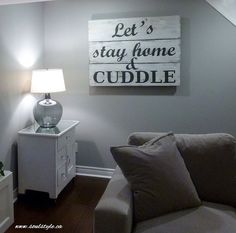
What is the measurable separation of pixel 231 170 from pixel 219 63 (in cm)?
139

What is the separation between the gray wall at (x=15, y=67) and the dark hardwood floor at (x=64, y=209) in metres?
0.37

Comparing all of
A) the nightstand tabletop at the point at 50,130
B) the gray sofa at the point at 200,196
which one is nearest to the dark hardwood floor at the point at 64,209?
the nightstand tabletop at the point at 50,130

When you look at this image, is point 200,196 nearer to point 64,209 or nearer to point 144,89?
point 64,209

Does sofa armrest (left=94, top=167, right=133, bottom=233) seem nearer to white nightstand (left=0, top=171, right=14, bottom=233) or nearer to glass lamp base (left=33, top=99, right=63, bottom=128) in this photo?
white nightstand (left=0, top=171, right=14, bottom=233)

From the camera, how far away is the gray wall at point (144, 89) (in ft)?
9.11

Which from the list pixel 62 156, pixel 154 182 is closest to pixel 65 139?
pixel 62 156

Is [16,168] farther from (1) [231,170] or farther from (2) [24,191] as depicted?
(1) [231,170]

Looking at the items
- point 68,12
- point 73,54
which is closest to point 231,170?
point 73,54

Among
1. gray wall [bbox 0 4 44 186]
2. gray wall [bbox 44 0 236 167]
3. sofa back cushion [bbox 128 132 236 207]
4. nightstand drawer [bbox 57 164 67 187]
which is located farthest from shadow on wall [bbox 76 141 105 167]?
sofa back cushion [bbox 128 132 236 207]

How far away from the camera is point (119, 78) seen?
297cm

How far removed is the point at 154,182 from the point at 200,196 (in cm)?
41

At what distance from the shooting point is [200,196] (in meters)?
1.78

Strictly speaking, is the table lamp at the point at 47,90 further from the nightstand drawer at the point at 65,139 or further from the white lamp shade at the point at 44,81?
the nightstand drawer at the point at 65,139

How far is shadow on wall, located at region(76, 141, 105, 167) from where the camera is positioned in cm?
323
